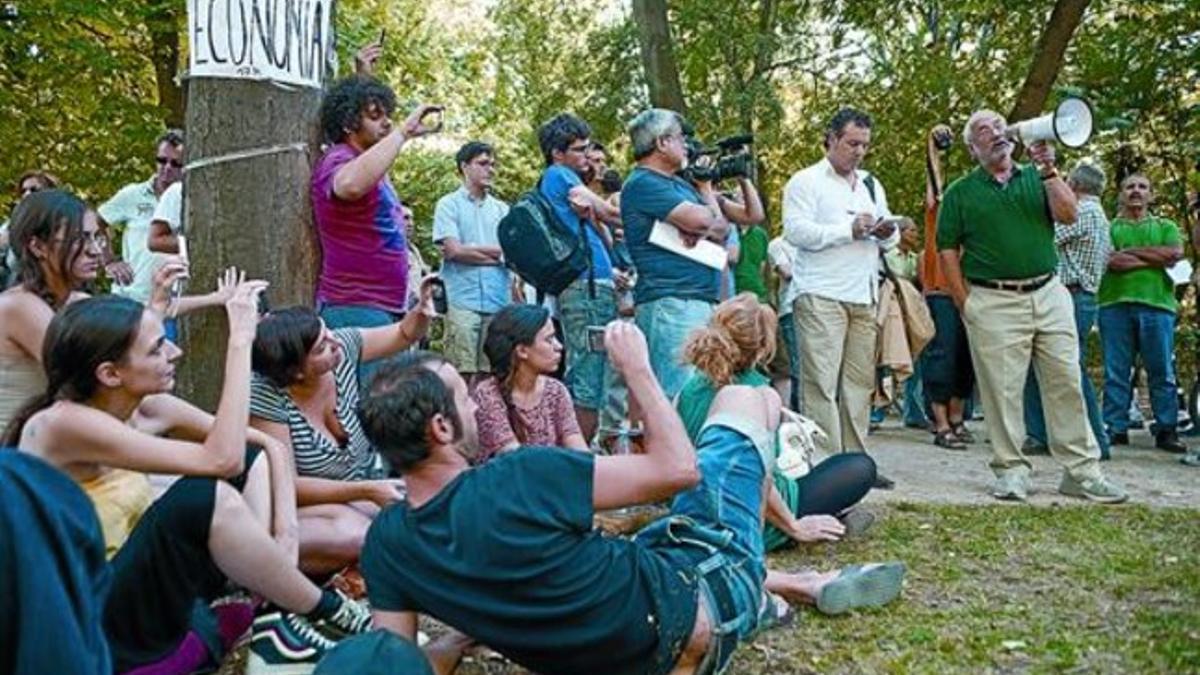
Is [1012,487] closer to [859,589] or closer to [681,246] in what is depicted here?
[681,246]

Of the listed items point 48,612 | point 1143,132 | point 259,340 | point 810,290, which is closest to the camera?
point 48,612

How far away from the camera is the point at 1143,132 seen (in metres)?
12.0

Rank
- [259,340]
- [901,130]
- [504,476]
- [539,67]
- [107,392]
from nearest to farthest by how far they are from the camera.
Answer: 1. [504,476]
2. [107,392]
3. [259,340]
4. [901,130]
5. [539,67]

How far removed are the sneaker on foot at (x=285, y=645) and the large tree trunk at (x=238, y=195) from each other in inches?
45.9

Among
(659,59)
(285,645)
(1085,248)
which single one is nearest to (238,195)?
(285,645)

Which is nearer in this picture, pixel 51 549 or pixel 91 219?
pixel 51 549

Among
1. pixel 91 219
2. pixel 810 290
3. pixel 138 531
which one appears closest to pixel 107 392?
pixel 138 531

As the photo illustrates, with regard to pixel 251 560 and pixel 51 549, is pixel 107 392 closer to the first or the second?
pixel 251 560

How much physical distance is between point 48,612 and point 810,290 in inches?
182

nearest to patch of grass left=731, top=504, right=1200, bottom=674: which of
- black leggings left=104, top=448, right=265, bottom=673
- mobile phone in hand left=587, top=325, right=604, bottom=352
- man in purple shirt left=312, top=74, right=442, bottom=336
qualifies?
mobile phone in hand left=587, top=325, right=604, bottom=352

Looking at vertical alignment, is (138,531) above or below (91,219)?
below

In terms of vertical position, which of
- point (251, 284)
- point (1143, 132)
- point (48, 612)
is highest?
point (1143, 132)

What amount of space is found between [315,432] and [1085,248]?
18.0ft

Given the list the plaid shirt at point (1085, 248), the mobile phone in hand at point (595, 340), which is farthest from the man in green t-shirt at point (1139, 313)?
the mobile phone in hand at point (595, 340)
